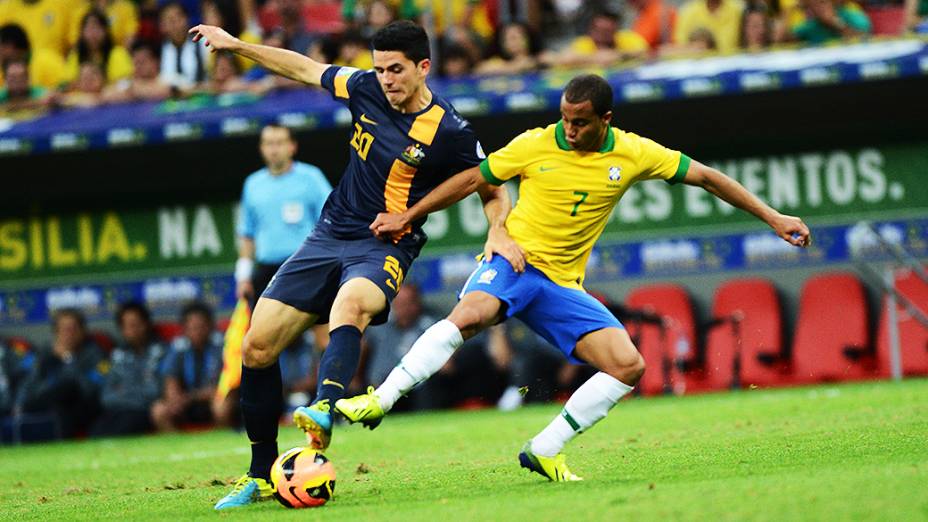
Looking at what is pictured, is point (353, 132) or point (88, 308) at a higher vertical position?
point (353, 132)

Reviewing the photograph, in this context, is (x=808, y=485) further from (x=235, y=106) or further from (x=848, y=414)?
(x=235, y=106)

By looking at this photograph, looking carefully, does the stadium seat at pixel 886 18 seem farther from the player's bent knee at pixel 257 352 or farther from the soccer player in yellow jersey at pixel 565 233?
the player's bent knee at pixel 257 352

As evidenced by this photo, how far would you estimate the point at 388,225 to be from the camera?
279 inches

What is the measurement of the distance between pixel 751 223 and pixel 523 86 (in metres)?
2.67

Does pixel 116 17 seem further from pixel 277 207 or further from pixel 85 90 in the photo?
pixel 277 207

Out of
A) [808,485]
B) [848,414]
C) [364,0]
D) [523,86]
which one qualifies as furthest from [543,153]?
[364,0]

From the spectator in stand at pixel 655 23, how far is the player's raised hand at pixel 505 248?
27.0 ft

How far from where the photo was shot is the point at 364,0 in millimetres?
16250

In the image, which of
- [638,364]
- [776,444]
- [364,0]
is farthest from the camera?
[364,0]

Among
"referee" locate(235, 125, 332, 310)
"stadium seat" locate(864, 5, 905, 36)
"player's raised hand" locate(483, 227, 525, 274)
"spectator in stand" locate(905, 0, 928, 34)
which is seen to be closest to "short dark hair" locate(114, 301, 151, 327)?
"referee" locate(235, 125, 332, 310)

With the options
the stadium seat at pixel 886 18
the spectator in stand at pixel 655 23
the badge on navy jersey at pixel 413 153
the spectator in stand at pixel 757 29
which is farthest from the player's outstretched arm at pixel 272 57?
the stadium seat at pixel 886 18

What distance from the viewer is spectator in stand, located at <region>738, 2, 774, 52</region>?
46.7ft

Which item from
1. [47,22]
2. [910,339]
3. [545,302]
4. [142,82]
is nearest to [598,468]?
[545,302]

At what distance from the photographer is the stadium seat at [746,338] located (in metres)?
14.4
